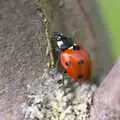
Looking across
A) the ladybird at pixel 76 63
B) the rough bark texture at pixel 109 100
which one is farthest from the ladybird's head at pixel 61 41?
the rough bark texture at pixel 109 100

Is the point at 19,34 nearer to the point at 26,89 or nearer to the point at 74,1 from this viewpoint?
the point at 26,89

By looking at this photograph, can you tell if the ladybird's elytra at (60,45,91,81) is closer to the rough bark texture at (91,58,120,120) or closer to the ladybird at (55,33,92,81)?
the ladybird at (55,33,92,81)

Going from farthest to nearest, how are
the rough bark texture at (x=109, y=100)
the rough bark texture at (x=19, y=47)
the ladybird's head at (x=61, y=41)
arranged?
1. the ladybird's head at (x=61, y=41)
2. the rough bark texture at (x=19, y=47)
3. the rough bark texture at (x=109, y=100)

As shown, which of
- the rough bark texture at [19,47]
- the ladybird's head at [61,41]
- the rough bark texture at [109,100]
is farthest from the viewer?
the ladybird's head at [61,41]

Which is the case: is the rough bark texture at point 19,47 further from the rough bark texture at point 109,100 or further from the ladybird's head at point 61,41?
the rough bark texture at point 109,100

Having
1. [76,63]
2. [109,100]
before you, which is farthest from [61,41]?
[109,100]

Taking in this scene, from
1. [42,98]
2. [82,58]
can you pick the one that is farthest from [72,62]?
[42,98]

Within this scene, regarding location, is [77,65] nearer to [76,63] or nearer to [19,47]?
[76,63]
